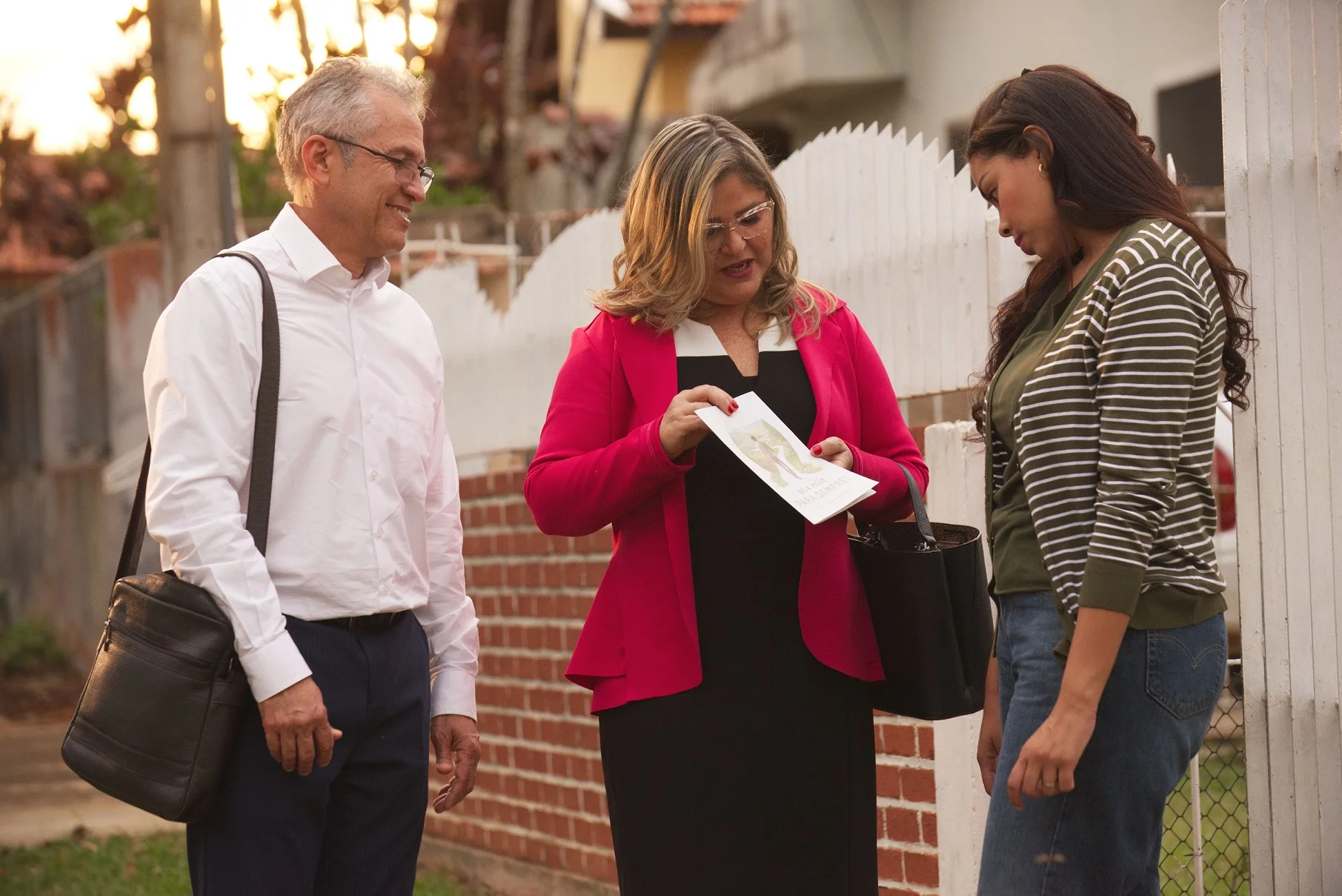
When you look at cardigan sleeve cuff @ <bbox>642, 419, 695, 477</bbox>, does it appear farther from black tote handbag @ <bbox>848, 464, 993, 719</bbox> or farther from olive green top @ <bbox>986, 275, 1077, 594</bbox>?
olive green top @ <bbox>986, 275, 1077, 594</bbox>

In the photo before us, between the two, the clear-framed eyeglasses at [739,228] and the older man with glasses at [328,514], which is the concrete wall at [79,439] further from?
the clear-framed eyeglasses at [739,228]

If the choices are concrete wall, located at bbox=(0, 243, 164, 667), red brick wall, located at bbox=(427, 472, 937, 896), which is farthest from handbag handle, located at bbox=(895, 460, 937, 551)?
concrete wall, located at bbox=(0, 243, 164, 667)

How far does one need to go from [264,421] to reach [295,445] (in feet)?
0.25

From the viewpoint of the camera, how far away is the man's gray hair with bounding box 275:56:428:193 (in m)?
3.30

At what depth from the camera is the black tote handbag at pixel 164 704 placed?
9.68 ft

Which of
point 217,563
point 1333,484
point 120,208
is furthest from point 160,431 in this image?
point 120,208

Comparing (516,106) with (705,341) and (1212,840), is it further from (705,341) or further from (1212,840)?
(705,341)

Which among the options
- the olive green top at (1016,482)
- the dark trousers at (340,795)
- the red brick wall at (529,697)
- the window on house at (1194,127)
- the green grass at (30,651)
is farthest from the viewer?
the green grass at (30,651)

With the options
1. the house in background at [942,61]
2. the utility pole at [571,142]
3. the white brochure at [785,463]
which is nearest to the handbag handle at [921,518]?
the white brochure at [785,463]

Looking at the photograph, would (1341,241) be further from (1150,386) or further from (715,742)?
(715,742)

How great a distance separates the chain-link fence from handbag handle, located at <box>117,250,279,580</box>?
6.28 ft

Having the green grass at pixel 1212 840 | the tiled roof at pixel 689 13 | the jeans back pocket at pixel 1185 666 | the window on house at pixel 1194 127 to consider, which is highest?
the tiled roof at pixel 689 13

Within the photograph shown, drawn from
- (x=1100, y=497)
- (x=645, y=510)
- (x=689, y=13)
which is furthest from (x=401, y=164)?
(x=689, y=13)

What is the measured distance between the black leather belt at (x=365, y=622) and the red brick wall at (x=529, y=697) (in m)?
2.31
